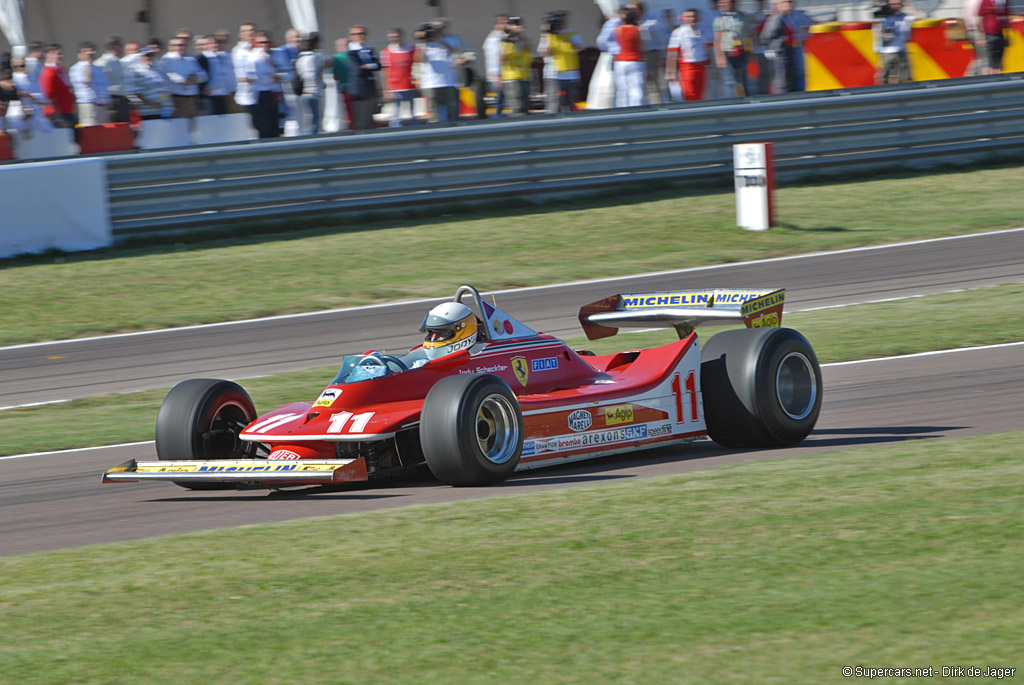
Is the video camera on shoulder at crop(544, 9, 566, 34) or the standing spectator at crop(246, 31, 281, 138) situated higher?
the video camera on shoulder at crop(544, 9, 566, 34)

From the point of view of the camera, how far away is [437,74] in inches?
770

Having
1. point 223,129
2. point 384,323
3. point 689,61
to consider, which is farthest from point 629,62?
point 384,323

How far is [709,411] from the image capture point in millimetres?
9000

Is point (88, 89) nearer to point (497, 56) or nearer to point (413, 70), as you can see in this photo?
point (413, 70)

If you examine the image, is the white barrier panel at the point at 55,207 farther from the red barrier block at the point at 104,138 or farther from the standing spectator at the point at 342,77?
the standing spectator at the point at 342,77

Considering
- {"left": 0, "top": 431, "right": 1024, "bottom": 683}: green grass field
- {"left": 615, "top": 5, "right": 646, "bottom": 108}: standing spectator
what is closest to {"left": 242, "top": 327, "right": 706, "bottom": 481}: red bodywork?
{"left": 0, "top": 431, "right": 1024, "bottom": 683}: green grass field

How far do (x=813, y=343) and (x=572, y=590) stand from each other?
753 centimetres

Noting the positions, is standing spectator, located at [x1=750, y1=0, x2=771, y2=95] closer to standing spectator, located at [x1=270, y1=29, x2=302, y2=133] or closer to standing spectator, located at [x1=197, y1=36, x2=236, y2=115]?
standing spectator, located at [x1=270, y1=29, x2=302, y2=133]

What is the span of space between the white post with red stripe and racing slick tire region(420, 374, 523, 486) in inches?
422

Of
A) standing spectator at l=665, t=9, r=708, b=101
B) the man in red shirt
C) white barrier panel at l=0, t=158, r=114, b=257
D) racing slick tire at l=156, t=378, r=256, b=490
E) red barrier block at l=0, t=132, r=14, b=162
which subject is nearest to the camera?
racing slick tire at l=156, t=378, r=256, b=490

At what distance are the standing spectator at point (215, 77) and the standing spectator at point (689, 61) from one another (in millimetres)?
6207

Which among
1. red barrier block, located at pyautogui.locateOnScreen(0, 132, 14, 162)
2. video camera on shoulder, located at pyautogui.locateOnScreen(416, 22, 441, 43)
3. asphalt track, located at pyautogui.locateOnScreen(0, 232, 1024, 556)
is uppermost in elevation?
video camera on shoulder, located at pyautogui.locateOnScreen(416, 22, 441, 43)

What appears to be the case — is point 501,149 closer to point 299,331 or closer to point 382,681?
point 299,331

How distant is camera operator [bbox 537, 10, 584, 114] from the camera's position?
20.6 m
